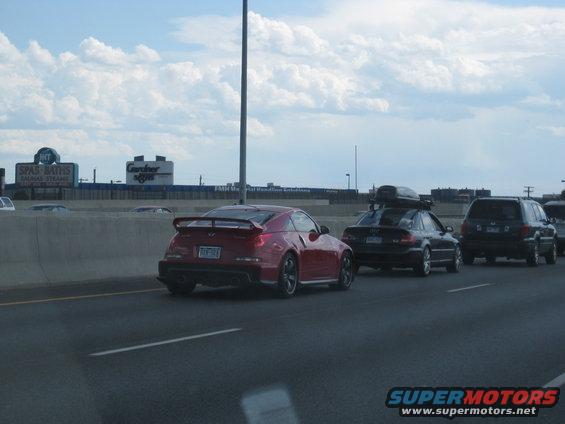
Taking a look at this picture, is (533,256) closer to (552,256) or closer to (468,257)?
(468,257)

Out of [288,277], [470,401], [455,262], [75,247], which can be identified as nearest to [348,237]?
[455,262]

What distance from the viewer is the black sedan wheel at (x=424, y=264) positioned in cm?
2131

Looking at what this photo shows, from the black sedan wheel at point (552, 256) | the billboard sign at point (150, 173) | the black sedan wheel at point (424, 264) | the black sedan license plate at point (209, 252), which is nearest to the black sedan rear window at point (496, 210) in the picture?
the black sedan wheel at point (552, 256)

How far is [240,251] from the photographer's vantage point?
14758 millimetres

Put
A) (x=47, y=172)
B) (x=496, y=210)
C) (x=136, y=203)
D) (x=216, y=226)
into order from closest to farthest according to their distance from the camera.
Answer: (x=216, y=226)
(x=496, y=210)
(x=136, y=203)
(x=47, y=172)

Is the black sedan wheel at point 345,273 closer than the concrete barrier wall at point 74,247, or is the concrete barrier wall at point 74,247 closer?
the concrete barrier wall at point 74,247

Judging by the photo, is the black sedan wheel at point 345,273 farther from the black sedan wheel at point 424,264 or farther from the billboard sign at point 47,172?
the billboard sign at point 47,172

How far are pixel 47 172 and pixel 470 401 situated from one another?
73.6m

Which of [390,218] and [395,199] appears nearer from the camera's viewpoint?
[390,218]

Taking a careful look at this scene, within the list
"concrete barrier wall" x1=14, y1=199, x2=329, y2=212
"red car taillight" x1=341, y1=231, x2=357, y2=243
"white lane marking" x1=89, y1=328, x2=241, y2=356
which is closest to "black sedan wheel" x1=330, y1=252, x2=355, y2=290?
"red car taillight" x1=341, y1=231, x2=357, y2=243

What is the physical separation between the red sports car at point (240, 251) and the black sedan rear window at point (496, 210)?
11.5 m

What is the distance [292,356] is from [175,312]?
12.7 ft

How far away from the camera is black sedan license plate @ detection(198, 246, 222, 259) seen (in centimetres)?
1483

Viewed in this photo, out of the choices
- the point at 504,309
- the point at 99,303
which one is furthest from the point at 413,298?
the point at 99,303
